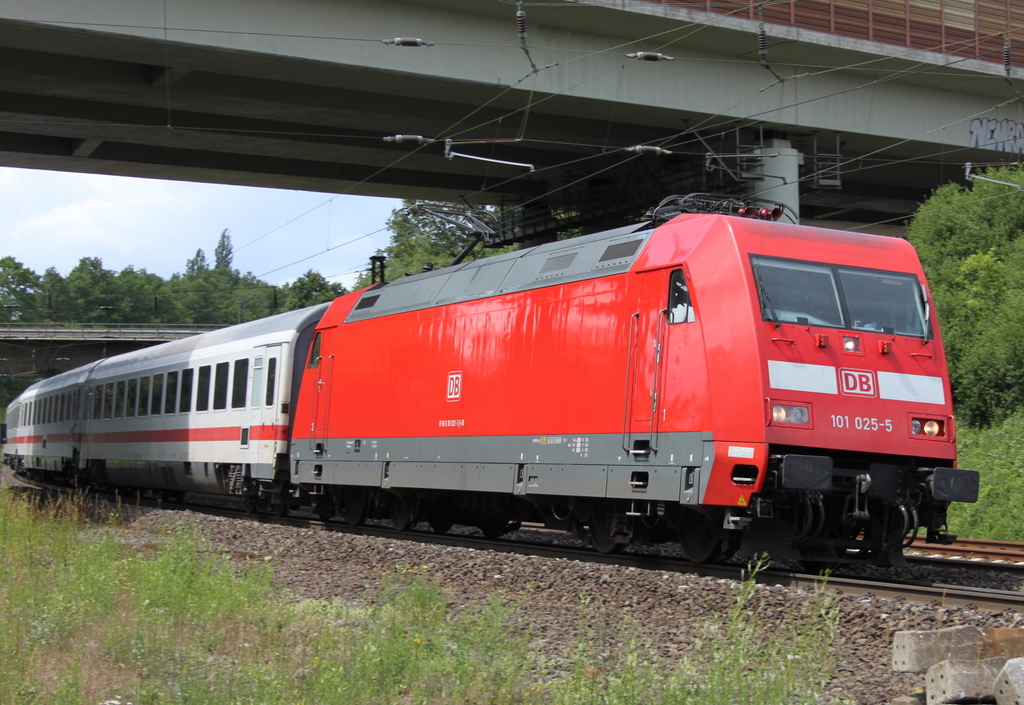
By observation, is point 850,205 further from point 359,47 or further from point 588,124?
point 359,47

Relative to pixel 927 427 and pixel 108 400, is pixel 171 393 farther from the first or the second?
pixel 927 427

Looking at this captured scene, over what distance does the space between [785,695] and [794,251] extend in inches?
228

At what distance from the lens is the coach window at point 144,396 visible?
24.4m

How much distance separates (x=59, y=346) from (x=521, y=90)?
39.4m

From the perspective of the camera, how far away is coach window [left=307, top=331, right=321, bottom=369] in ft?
57.8

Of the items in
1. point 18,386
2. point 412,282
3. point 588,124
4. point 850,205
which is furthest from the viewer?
point 18,386

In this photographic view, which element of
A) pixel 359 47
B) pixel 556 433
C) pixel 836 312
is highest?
pixel 359 47

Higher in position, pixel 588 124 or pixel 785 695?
pixel 588 124

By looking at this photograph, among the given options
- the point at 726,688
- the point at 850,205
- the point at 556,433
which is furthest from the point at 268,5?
the point at 850,205

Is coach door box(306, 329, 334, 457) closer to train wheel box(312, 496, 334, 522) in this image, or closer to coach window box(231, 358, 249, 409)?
train wheel box(312, 496, 334, 522)

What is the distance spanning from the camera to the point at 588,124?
24906 millimetres

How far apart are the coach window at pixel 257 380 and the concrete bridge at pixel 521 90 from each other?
462 cm

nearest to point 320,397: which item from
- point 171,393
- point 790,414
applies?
point 171,393

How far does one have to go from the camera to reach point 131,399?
25734 mm
